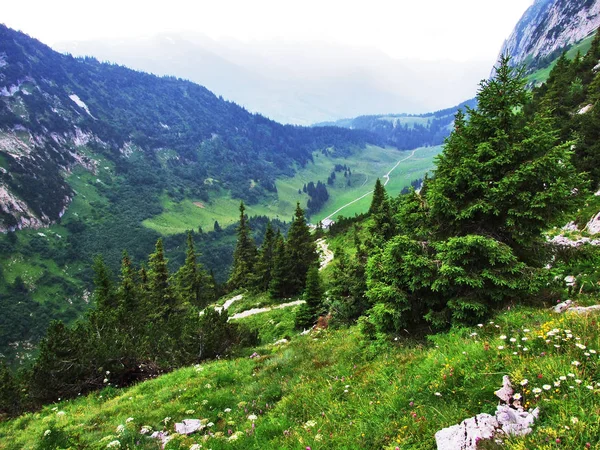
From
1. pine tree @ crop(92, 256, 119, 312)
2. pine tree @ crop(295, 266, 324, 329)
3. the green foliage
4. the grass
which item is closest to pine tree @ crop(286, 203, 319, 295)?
pine tree @ crop(295, 266, 324, 329)

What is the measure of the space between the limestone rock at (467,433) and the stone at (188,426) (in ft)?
21.5

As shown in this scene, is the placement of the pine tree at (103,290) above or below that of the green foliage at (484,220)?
below

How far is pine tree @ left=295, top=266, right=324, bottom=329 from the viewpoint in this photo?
26.4m

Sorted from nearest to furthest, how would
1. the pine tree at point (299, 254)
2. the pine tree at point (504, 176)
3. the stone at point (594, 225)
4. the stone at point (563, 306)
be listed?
1. the stone at point (563, 306)
2. the pine tree at point (504, 176)
3. the stone at point (594, 225)
4. the pine tree at point (299, 254)

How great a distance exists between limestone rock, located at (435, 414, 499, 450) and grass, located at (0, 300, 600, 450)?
37 centimetres

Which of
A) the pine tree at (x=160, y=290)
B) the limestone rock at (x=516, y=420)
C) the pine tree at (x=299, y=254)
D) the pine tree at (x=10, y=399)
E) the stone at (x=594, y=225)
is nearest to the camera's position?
the limestone rock at (x=516, y=420)

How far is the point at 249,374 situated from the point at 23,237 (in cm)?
24622

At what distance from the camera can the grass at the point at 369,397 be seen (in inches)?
186

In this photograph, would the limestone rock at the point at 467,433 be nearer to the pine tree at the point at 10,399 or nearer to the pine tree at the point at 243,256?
the pine tree at the point at 10,399

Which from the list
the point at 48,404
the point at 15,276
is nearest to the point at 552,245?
the point at 48,404

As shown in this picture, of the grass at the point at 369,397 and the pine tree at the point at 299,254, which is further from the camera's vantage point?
the pine tree at the point at 299,254

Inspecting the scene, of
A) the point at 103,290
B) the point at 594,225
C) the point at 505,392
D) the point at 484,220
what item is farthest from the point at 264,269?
the point at 505,392

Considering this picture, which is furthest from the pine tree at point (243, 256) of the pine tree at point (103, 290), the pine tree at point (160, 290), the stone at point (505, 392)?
the stone at point (505, 392)

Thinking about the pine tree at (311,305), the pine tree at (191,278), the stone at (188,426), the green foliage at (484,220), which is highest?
the green foliage at (484,220)
